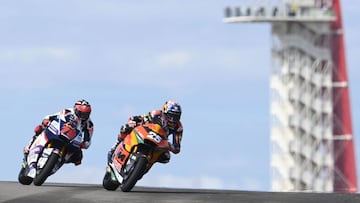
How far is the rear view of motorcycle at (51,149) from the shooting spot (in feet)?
88.7

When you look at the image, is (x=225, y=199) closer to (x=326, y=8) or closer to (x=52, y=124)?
(x=52, y=124)

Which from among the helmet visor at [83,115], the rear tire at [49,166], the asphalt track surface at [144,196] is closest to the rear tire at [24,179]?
the rear tire at [49,166]


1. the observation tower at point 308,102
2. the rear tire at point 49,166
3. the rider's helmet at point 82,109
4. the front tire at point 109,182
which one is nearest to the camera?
the front tire at point 109,182

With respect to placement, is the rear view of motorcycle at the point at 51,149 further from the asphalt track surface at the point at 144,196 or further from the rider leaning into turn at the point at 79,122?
the asphalt track surface at the point at 144,196

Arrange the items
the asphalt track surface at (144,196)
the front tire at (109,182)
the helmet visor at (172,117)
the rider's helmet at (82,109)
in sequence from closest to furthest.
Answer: the asphalt track surface at (144,196) → the helmet visor at (172,117) → the front tire at (109,182) → the rider's helmet at (82,109)

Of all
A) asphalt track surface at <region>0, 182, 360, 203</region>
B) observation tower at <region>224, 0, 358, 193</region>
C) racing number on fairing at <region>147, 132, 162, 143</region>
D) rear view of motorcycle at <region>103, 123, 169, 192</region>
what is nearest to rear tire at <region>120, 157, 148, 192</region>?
rear view of motorcycle at <region>103, 123, 169, 192</region>

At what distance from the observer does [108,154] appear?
1064 inches

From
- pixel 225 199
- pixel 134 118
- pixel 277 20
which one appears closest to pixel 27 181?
pixel 134 118

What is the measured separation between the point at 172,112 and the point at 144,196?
184 cm

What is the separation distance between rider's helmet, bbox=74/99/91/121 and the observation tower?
74133mm

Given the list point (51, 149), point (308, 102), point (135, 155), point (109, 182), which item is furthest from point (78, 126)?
point (308, 102)

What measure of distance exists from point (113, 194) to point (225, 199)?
2.16 meters

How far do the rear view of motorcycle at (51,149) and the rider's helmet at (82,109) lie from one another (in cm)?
19

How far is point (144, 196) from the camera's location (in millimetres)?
24344
